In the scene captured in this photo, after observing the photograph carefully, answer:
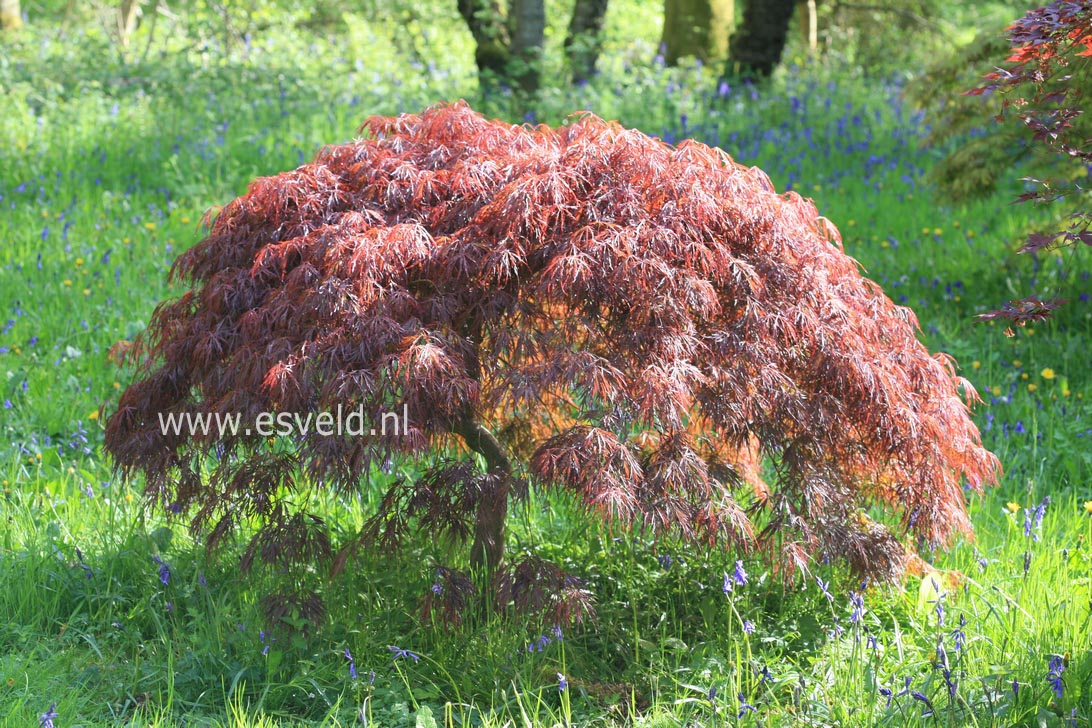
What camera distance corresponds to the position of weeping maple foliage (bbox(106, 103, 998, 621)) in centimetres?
257

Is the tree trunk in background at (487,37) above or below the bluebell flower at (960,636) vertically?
below

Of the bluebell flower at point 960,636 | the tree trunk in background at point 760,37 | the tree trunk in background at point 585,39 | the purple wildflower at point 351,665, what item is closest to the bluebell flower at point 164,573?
the purple wildflower at point 351,665

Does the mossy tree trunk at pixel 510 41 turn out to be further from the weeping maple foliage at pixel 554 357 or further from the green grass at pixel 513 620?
the weeping maple foliage at pixel 554 357

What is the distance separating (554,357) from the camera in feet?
8.42

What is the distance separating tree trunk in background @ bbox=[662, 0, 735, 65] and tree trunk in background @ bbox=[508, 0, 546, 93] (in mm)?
2178

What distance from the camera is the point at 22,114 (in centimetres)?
789

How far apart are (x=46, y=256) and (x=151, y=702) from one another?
3831mm

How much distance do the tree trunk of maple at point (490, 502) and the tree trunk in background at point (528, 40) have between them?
6357 millimetres

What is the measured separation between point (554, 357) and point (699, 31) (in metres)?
8.85

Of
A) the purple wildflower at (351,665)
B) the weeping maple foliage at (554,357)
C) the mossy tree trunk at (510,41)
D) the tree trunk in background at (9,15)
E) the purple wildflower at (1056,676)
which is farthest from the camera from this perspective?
the tree trunk in background at (9,15)

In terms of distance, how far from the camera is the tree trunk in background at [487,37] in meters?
9.16

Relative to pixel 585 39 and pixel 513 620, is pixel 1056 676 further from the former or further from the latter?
pixel 585 39

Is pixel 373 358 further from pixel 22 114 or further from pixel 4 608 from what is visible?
pixel 22 114

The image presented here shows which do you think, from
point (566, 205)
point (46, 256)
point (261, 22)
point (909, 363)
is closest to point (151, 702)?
point (566, 205)
